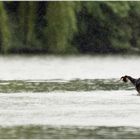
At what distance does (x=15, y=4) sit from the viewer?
81.9 feet

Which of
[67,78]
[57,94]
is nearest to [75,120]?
[57,94]

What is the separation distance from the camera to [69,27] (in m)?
24.2

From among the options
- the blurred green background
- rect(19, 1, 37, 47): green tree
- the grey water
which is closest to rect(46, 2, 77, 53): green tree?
the blurred green background

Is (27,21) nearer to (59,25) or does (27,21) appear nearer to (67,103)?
(59,25)

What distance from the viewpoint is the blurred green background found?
23.8 metres

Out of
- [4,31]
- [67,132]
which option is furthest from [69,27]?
[67,132]

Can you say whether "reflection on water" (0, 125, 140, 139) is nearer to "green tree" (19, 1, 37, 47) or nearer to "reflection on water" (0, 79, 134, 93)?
"reflection on water" (0, 79, 134, 93)

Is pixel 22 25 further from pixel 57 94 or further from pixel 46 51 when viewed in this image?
pixel 57 94

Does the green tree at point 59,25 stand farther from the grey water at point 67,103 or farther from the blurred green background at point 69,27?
the grey water at point 67,103

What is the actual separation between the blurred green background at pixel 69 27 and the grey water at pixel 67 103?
2047 millimetres

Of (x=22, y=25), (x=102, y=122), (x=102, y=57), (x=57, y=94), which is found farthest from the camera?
(x=102, y=57)

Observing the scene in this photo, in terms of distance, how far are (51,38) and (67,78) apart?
5556 millimetres

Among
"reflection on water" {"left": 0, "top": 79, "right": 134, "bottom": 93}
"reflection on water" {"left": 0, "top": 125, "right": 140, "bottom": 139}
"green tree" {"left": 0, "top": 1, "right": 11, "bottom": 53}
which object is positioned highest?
"green tree" {"left": 0, "top": 1, "right": 11, "bottom": 53}

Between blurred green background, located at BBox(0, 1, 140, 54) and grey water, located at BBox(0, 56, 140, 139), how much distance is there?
205cm
